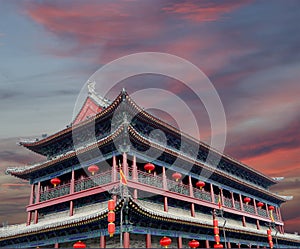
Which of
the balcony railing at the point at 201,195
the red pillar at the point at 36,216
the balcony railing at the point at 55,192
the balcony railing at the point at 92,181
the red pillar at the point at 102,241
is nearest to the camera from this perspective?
the red pillar at the point at 102,241

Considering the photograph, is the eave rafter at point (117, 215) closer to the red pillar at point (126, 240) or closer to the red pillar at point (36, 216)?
the red pillar at point (126, 240)

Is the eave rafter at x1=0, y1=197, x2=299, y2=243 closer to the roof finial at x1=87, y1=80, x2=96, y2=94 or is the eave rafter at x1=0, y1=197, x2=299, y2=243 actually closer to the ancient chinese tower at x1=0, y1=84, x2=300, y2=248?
the ancient chinese tower at x1=0, y1=84, x2=300, y2=248

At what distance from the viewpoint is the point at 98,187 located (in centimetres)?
1902

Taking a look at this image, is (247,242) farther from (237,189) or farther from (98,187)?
(98,187)

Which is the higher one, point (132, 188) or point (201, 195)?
point (201, 195)

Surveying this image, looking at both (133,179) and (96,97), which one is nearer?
(133,179)

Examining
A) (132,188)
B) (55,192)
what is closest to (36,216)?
(55,192)

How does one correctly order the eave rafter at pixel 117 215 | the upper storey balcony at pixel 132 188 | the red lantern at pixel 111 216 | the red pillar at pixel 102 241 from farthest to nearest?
the upper storey balcony at pixel 132 188
the red pillar at pixel 102 241
the eave rafter at pixel 117 215
the red lantern at pixel 111 216

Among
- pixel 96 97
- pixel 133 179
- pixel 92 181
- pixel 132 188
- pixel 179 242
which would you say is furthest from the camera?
pixel 96 97

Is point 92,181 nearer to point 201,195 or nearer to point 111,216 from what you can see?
point 111,216

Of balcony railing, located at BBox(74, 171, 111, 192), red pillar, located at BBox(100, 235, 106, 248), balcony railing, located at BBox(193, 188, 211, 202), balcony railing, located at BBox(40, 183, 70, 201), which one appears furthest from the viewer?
balcony railing, located at BBox(193, 188, 211, 202)

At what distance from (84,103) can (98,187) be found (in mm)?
9728

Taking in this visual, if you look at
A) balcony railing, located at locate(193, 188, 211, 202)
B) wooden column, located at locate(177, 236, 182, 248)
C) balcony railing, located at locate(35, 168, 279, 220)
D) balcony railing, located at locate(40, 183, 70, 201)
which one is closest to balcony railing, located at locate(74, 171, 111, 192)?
balcony railing, located at locate(35, 168, 279, 220)

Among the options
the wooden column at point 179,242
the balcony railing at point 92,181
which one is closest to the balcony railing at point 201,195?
the wooden column at point 179,242
